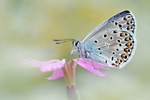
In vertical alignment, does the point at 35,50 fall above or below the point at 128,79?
above

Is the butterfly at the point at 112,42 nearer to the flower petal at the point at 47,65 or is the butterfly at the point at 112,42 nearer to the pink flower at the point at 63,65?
the pink flower at the point at 63,65

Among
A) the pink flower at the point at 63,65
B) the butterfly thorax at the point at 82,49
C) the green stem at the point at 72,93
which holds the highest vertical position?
the butterfly thorax at the point at 82,49

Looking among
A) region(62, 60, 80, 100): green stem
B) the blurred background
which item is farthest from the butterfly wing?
the blurred background

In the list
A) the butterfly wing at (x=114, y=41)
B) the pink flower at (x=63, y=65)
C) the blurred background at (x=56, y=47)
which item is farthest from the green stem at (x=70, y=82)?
the blurred background at (x=56, y=47)

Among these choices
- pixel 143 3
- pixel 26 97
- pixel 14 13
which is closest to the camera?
pixel 26 97

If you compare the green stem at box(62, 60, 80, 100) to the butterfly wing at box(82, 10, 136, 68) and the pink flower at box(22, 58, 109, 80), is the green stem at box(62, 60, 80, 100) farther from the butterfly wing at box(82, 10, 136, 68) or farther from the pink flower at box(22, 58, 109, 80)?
the butterfly wing at box(82, 10, 136, 68)

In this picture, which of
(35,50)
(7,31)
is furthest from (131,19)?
(7,31)

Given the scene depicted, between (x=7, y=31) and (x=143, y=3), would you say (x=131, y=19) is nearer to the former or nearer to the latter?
(x=7, y=31)

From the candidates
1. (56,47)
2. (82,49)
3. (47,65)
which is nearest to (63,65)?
(47,65)
